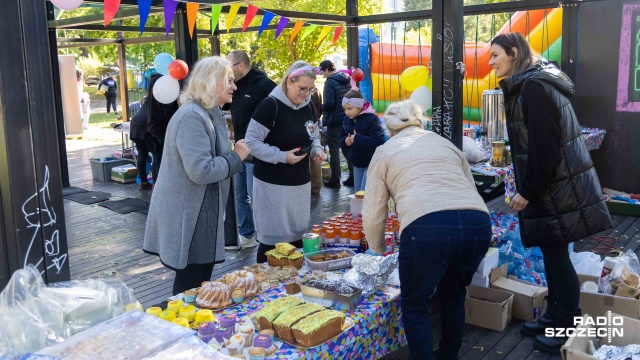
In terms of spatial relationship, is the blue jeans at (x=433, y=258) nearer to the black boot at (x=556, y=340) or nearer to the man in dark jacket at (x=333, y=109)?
the black boot at (x=556, y=340)

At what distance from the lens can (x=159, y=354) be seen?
194 cm

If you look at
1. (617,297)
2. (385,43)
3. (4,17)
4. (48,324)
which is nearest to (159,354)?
(48,324)

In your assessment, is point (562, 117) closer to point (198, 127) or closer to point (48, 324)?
point (198, 127)

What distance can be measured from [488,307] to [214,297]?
6.29 ft

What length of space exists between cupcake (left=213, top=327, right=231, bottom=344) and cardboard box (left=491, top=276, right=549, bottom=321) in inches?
84.9

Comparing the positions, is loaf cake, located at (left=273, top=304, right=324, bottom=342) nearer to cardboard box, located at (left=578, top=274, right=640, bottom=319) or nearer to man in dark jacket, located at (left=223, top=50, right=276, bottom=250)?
cardboard box, located at (left=578, top=274, right=640, bottom=319)

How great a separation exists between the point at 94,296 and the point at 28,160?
0.57 meters

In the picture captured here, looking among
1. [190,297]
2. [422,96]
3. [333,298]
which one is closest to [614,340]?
[333,298]

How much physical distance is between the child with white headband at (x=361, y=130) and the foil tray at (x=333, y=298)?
9.66 feet

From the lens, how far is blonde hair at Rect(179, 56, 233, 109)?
313 centimetres

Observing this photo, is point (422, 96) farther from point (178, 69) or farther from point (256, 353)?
point (256, 353)

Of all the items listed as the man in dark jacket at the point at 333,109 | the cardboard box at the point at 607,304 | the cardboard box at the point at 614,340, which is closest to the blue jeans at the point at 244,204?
the man in dark jacket at the point at 333,109

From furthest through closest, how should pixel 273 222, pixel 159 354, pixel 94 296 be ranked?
pixel 273 222 → pixel 94 296 → pixel 159 354

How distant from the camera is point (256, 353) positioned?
234 cm
